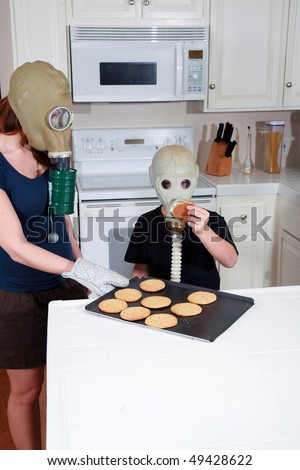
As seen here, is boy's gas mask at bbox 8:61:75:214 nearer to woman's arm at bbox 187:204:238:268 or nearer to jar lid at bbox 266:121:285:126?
woman's arm at bbox 187:204:238:268

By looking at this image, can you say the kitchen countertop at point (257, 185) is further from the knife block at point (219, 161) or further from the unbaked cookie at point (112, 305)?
the unbaked cookie at point (112, 305)

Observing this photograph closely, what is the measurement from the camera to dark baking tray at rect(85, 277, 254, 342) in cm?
125

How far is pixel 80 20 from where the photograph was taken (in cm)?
278

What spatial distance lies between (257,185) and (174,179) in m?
1.34

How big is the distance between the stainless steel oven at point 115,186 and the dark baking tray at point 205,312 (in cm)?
127

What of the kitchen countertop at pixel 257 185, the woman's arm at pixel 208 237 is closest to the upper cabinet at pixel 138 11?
the kitchen countertop at pixel 257 185

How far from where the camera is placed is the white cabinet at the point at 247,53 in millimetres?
2883

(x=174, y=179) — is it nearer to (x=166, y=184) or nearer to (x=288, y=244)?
(x=166, y=184)

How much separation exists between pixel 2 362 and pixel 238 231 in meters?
1.55

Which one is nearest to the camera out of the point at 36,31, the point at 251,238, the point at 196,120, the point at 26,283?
the point at 26,283

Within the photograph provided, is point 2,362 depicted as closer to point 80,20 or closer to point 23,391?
point 23,391

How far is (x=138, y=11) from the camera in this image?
9.22ft

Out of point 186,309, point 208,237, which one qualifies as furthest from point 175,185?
point 186,309

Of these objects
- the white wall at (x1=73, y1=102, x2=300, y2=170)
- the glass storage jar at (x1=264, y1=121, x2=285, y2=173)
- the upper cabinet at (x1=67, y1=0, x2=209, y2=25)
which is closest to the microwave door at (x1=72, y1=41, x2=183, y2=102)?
the upper cabinet at (x1=67, y1=0, x2=209, y2=25)
